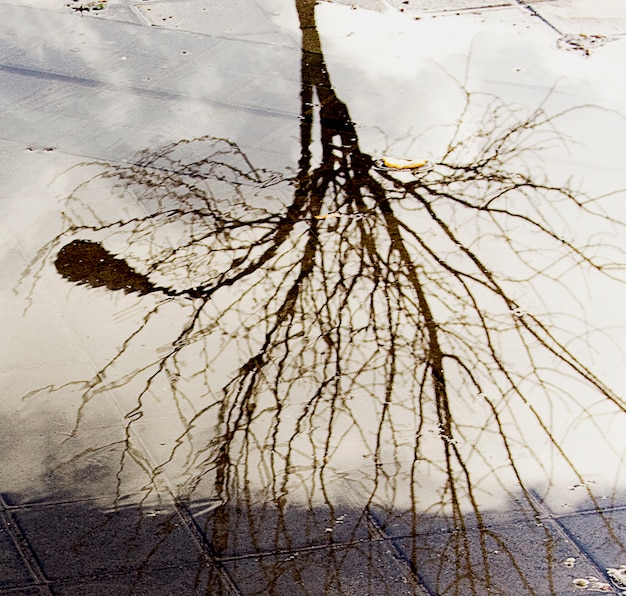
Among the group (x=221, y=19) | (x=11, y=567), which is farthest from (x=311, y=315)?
(x=221, y=19)

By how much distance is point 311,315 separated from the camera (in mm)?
5012

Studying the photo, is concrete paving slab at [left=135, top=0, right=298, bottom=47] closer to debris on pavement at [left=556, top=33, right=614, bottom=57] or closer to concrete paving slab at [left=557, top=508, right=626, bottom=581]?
debris on pavement at [left=556, top=33, right=614, bottom=57]

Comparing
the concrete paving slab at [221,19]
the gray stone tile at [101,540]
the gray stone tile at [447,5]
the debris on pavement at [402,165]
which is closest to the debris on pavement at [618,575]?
the gray stone tile at [101,540]

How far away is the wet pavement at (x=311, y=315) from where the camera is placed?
12.6 feet

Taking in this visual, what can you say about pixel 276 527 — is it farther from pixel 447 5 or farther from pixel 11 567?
pixel 447 5

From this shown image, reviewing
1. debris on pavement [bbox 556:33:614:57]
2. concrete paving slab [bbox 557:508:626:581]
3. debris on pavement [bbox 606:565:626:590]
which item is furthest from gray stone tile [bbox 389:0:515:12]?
debris on pavement [bbox 606:565:626:590]

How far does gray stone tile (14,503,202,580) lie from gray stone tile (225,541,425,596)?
0.24 metres

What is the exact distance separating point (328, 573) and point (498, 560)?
68 cm

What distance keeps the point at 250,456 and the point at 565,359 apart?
5.52ft

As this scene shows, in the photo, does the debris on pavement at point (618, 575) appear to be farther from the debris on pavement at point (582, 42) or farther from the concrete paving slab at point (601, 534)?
the debris on pavement at point (582, 42)

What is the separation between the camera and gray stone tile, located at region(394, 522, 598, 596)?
3682mm

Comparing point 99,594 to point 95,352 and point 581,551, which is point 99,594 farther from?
point 581,551

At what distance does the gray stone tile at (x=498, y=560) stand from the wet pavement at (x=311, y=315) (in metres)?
0.01

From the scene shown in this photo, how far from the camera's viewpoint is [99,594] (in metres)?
3.63
